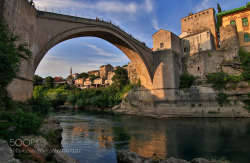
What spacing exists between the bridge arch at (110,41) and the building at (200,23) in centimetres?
1207

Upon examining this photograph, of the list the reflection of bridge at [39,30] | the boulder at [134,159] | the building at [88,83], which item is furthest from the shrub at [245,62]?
the building at [88,83]

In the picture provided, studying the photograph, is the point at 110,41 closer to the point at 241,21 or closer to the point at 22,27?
the point at 22,27

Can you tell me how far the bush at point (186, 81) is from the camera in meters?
19.8

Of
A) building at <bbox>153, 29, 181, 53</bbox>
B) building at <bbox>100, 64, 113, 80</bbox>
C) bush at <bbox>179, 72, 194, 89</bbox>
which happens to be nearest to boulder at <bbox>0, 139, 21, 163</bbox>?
bush at <bbox>179, 72, 194, 89</bbox>

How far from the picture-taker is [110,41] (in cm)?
Result: 1783

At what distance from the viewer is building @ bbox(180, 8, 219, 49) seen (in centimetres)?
2686

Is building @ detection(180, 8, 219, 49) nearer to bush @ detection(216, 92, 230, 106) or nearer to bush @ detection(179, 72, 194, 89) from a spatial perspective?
bush @ detection(179, 72, 194, 89)

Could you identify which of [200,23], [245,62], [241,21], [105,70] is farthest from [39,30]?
[105,70]

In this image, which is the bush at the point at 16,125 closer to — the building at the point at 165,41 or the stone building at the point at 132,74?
the building at the point at 165,41

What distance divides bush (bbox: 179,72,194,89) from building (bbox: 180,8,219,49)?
377 inches

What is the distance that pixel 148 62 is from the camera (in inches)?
796

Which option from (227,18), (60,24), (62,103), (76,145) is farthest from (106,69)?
(76,145)

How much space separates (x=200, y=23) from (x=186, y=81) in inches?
595

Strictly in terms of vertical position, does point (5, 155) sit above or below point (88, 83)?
below
